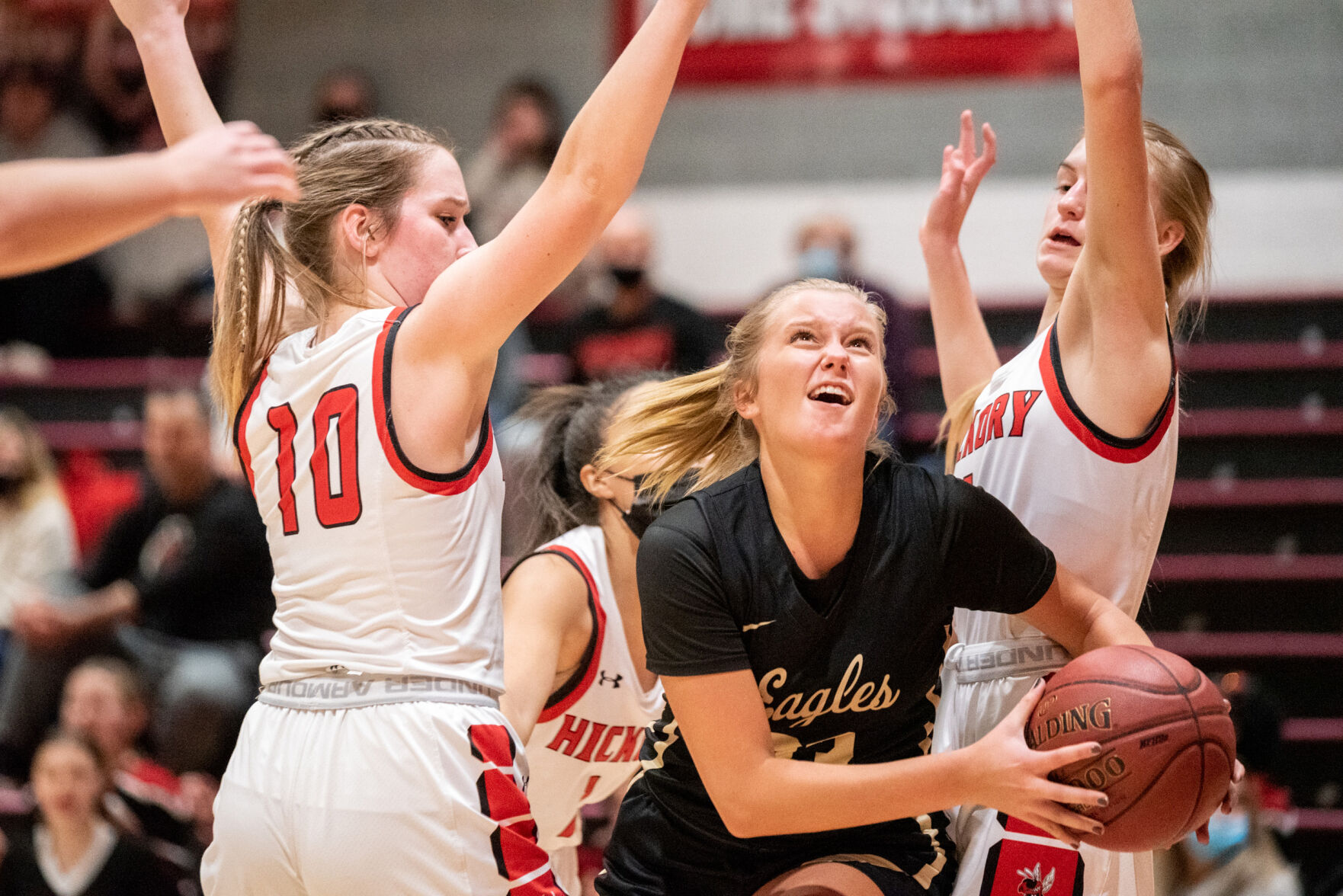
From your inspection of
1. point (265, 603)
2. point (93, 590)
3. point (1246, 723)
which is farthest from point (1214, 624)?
point (93, 590)

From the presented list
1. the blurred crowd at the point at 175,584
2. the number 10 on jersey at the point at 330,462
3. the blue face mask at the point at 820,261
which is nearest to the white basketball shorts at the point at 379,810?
the number 10 on jersey at the point at 330,462

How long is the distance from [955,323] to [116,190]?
7.60 feet

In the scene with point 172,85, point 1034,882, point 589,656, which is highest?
point 172,85

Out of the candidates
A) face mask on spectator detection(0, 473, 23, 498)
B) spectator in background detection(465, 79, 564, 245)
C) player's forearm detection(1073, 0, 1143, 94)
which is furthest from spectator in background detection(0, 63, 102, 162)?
player's forearm detection(1073, 0, 1143, 94)

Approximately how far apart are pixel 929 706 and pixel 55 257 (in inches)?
72.5

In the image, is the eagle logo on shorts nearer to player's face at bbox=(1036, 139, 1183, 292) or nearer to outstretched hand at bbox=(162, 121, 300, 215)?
player's face at bbox=(1036, 139, 1183, 292)

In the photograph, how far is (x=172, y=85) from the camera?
307 cm

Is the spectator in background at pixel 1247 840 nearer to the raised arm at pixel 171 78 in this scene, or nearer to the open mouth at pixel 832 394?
the open mouth at pixel 832 394

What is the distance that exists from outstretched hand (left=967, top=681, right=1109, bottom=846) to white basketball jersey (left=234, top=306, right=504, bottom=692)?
35.3 inches

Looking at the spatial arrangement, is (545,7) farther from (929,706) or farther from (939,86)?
(929,706)

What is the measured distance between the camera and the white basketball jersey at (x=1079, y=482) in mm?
2930

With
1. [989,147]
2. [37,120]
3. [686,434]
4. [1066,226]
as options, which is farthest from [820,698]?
[37,120]

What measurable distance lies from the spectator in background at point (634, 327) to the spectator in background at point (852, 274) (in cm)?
66

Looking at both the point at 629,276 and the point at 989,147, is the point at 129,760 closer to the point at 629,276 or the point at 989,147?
the point at 629,276
